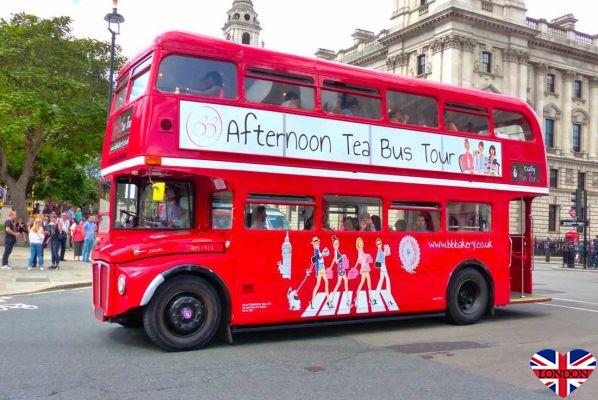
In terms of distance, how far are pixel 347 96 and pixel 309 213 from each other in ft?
6.40

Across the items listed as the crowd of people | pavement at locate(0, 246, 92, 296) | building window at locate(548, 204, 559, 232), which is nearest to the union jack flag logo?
pavement at locate(0, 246, 92, 296)

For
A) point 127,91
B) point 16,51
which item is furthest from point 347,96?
point 16,51

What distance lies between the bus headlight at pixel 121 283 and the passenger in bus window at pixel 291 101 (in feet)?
10.8

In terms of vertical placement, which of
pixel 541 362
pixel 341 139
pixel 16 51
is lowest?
pixel 541 362

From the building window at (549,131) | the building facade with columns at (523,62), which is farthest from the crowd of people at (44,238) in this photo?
the building window at (549,131)

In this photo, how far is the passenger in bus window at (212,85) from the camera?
26.3ft

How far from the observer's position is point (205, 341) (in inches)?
307

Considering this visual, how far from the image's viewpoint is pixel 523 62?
5269 cm

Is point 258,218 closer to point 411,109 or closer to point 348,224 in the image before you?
point 348,224

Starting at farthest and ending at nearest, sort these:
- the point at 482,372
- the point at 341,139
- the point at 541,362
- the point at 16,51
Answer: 1. the point at 16,51
2. the point at 341,139
3. the point at 482,372
4. the point at 541,362

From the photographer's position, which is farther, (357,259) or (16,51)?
(16,51)

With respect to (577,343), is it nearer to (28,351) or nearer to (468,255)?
(468,255)

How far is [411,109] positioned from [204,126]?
12.3ft

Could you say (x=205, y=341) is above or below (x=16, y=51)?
below
